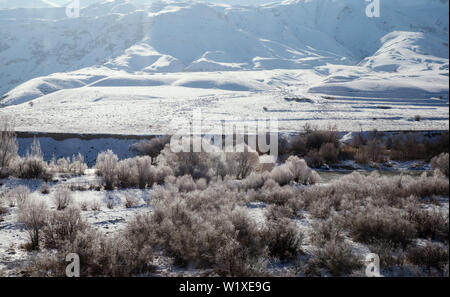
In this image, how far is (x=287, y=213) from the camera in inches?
230

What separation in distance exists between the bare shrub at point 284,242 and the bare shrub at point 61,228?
2581 mm

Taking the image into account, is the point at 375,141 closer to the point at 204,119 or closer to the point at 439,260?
the point at 439,260

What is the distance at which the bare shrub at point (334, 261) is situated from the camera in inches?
146

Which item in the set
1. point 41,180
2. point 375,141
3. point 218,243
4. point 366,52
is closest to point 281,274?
point 218,243

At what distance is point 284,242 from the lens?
14.2 feet

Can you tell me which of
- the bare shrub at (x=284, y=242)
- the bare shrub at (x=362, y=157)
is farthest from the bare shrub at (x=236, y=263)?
the bare shrub at (x=362, y=157)

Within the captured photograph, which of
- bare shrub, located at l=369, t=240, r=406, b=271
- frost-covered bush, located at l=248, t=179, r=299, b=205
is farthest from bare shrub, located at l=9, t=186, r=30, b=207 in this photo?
bare shrub, located at l=369, t=240, r=406, b=271

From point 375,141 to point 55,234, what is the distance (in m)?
12.7

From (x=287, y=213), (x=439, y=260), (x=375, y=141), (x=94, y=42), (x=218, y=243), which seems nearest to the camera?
(x=439, y=260)

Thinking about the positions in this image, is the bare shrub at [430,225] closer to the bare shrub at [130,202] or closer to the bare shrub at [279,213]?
the bare shrub at [279,213]

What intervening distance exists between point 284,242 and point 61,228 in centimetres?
310

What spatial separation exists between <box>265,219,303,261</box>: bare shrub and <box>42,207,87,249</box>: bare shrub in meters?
2.58

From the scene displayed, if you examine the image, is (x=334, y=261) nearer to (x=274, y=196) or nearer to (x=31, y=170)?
(x=274, y=196)

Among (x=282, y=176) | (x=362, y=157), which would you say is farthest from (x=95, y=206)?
(x=362, y=157)
